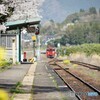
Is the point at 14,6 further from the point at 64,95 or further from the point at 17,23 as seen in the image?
the point at 17,23

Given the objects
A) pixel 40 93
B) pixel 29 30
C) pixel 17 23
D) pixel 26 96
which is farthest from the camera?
pixel 29 30

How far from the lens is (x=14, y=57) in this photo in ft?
158

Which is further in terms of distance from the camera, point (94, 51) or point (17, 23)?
point (94, 51)

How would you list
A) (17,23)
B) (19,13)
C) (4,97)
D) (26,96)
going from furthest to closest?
(17,23)
(19,13)
(26,96)
(4,97)

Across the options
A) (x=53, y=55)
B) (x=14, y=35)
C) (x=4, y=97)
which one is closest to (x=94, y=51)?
(x=53, y=55)

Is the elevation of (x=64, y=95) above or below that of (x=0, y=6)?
below

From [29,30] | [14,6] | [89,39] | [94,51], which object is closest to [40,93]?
[14,6]

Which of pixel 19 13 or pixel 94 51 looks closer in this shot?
pixel 19 13

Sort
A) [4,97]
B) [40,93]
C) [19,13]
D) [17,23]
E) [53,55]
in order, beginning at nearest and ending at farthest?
[4,97], [40,93], [19,13], [17,23], [53,55]

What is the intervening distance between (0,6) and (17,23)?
103 ft

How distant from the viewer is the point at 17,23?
48.0 metres

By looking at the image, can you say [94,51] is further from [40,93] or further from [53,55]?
[40,93]

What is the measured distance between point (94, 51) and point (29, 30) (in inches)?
1060

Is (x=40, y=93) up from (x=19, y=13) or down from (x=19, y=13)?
down
